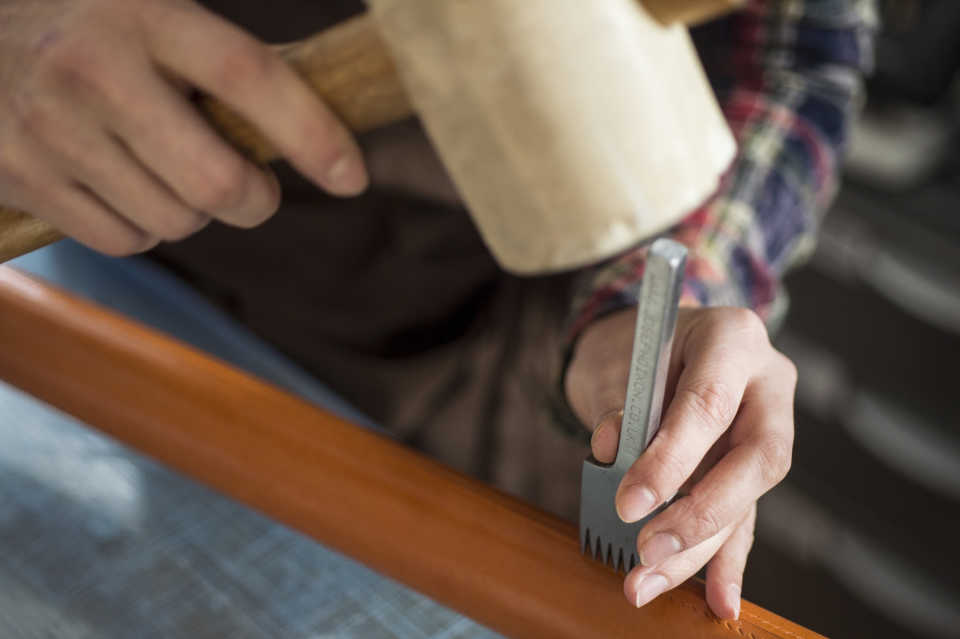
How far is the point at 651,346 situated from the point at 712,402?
0.20ft

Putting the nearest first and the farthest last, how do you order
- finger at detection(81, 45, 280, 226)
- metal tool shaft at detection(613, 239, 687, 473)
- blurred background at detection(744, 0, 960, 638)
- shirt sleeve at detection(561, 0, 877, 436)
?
metal tool shaft at detection(613, 239, 687, 473) → finger at detection(81, 45, 280, 226) → shirt sleeve at detection(561, 0, 877, 436) → blurred background at detection(744, 0, 960, 638)

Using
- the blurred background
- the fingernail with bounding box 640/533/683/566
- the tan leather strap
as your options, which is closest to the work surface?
the tan leather strap

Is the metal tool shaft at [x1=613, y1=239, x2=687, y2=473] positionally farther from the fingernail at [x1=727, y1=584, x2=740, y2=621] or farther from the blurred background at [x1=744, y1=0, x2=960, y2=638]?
the blurred background at [x1=744, y1=0, x2=960, y2=638]

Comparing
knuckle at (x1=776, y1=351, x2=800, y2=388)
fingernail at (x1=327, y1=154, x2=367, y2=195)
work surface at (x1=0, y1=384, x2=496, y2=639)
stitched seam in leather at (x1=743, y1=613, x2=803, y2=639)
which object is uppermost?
fingernail at (x1=327, y1=154, x2=367, y2=195)

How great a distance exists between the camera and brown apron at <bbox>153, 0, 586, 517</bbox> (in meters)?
0.67

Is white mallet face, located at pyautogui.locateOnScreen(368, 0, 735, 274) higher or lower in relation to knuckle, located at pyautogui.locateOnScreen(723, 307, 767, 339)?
higher

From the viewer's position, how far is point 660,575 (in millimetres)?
312

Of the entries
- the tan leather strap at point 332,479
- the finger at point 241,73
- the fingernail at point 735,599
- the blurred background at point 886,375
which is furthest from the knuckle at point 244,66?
the blurred background at point 886,375

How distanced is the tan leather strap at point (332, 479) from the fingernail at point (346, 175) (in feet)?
0.39

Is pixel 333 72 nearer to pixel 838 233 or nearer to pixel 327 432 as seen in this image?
pixel 327 432

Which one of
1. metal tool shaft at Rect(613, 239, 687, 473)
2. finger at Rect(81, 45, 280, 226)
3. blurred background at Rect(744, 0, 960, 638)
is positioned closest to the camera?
metal tool shaft at Rect(613, 239, 687, 473)

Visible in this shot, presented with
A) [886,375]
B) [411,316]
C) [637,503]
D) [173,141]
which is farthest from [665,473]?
[886,375]

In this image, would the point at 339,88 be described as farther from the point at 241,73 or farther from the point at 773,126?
the point at 773,126

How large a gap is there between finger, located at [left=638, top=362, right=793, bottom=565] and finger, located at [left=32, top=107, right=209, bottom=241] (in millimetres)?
243
